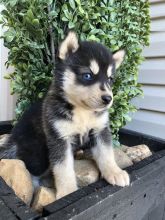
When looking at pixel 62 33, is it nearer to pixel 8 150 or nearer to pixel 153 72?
pixel 8 150

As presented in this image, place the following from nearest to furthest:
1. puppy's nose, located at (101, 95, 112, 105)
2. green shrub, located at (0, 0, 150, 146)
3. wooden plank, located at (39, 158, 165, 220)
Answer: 1. wooden plank, located at (39, 158, 165, 220)
2. puppy's nose, located at (101, 95, 112, 105)
3. green shrub, located at (0, 0, 150, 146)

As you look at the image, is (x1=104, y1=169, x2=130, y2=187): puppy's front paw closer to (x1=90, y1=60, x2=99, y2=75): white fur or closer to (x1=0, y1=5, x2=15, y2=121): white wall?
(x1=90, y1=60, x2=99, y2=75): white fur

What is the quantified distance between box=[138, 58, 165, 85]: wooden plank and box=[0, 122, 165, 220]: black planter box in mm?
758

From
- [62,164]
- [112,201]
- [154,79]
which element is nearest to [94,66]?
[62,164]

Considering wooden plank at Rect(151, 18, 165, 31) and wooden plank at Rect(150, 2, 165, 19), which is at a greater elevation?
wooden plank at Rect(150, 2, 165, 19)

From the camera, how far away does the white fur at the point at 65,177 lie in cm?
132

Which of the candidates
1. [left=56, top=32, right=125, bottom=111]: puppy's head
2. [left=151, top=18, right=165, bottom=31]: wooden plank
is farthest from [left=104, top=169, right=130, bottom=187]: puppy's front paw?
[left=151, top=18, right=165, bottom=31]: wooden plank

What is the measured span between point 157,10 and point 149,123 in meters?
0.88

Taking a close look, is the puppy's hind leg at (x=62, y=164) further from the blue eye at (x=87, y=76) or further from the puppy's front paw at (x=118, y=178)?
the blue eye at (x=87, y=76)

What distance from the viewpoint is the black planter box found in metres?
0.97

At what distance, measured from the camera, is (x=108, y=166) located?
144 cm

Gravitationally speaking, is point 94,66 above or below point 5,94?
above

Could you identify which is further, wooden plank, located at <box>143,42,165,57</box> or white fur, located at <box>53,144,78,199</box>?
wooden plank, located at <box>143,42,165,57</box>

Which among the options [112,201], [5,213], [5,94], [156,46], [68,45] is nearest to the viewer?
[5,213]
